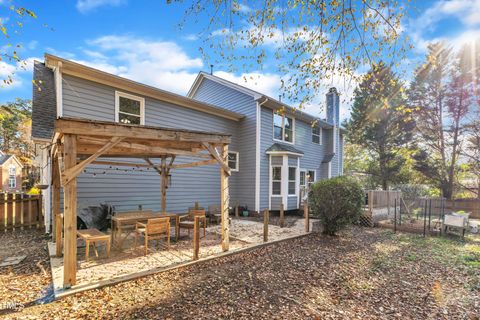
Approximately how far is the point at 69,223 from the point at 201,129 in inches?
304

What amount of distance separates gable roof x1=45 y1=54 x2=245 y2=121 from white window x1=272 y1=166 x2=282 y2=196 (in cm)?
418

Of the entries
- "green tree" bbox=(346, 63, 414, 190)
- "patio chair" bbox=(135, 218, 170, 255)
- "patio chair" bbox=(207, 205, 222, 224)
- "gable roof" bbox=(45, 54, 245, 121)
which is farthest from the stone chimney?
"patio chair" bbox=(135, 218, 170, 255)

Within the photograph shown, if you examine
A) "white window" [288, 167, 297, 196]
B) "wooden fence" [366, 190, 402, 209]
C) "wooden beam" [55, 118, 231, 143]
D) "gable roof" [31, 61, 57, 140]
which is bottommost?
"wooden fence" [366, 190, 402, 209]

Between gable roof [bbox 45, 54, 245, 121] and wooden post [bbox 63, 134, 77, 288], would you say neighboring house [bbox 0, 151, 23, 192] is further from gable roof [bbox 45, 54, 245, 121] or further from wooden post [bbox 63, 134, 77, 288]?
wooden post [bbox 63, 134, 77, 288]

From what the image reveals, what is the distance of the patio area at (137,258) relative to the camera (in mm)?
4254

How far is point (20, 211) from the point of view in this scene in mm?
8578

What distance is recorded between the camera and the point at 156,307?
137 inches

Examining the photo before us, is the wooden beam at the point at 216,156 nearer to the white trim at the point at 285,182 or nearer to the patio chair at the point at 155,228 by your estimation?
the patio chair at the point at 155,228

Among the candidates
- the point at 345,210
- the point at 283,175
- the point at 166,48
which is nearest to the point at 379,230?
the point at 345,210

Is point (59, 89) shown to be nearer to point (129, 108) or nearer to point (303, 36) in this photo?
point (129, 108)

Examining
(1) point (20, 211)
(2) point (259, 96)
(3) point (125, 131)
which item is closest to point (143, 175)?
(1) point (20, 211)

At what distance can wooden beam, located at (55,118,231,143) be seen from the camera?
4.03 metres

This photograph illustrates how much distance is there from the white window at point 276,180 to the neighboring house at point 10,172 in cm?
3098

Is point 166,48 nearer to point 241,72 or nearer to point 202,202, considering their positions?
point 241,72
